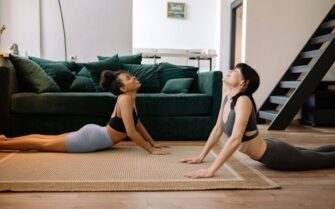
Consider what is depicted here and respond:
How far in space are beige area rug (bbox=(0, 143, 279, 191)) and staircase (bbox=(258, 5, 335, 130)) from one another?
6.48ft

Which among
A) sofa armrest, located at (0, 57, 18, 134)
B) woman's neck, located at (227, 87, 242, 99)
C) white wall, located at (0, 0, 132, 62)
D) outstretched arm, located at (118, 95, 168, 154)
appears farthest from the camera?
white wall, located at (0, 0, 132, 62)

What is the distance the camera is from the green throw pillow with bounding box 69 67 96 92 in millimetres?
3571

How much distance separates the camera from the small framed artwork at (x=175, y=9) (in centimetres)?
823

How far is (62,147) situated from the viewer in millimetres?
2646

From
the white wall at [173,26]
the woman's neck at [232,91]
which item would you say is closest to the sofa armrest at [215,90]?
the woman's neck at [232,91]

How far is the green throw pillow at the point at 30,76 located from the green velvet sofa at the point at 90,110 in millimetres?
39

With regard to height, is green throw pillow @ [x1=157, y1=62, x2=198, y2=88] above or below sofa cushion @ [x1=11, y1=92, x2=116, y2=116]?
above

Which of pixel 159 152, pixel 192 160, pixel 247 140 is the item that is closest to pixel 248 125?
pixel 247 140

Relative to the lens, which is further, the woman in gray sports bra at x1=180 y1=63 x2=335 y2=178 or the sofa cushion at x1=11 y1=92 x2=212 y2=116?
the sofa cushion at x1=11 y1=92 x2=212 y2=116

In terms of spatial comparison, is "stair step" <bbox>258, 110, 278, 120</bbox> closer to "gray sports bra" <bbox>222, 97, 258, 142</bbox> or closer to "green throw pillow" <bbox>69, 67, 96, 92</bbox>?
"green throw pillow" <bbox>69, 67, 96, 92</bbox>

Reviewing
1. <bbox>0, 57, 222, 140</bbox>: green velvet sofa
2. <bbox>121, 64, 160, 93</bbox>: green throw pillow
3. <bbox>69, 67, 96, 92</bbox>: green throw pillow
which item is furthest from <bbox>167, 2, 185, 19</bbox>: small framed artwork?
<bbox>0, 57, 222, 140</bbox>: green velvet sofa

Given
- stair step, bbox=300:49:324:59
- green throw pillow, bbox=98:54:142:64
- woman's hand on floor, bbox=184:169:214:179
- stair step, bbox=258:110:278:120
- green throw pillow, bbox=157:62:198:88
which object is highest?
stair step, bbox=300:49:324:59

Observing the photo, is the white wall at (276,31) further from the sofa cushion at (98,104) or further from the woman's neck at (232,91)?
the woman's neck at (232,91)

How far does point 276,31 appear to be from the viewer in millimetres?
5160
